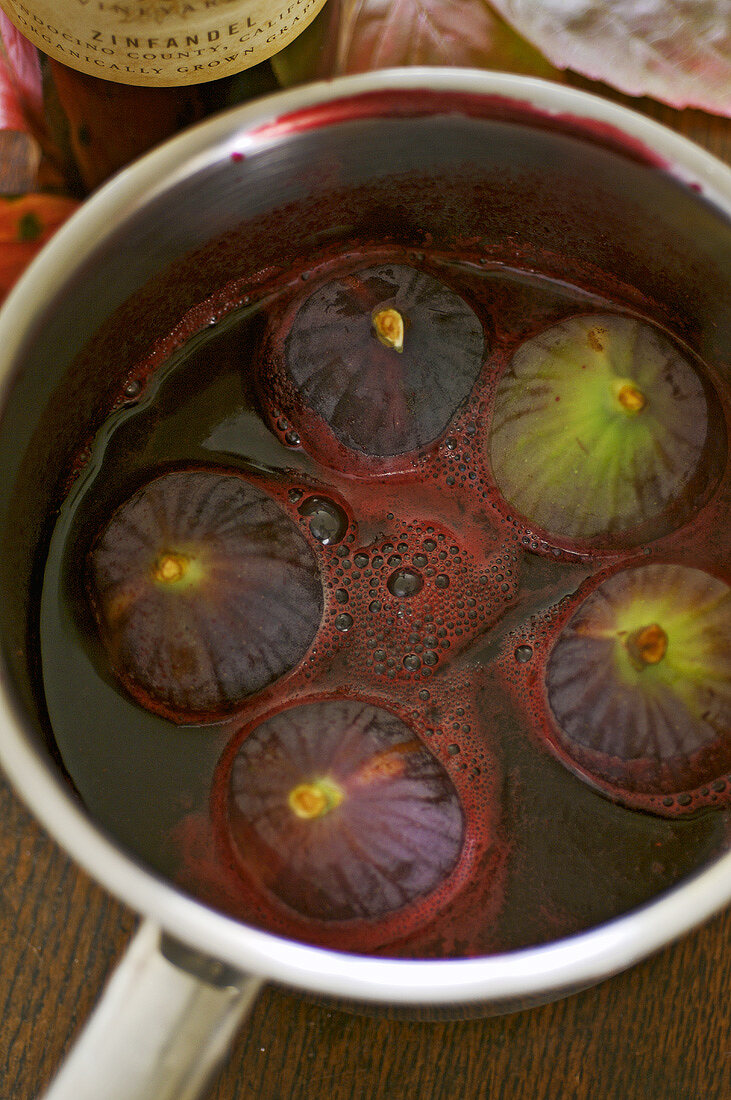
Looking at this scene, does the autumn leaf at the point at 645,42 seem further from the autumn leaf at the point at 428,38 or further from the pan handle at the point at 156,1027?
the pan handle at the point at 156,1027

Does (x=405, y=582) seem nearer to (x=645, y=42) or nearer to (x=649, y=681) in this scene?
(x=649, y=681)

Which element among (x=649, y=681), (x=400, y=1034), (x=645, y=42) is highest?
(x=645, y=42)

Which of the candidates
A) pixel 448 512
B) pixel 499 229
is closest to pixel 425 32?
pixel 499 229

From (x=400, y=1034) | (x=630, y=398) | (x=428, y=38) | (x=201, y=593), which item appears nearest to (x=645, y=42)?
(x=428, y=38)

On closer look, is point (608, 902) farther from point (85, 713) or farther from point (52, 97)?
point (52, 97)

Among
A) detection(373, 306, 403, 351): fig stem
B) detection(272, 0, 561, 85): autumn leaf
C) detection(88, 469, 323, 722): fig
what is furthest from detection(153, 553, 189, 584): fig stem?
detection(272, 0, 561, 85): autumn leaf

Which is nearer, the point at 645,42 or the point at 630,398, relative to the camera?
the point at 630,398

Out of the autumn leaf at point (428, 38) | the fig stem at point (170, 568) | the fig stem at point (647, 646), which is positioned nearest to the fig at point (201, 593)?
the fig stem at point (170, 568)
